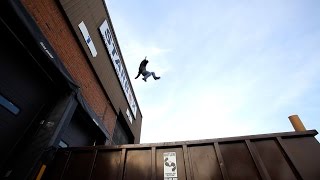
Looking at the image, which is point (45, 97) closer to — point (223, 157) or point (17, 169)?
point (17, 169)

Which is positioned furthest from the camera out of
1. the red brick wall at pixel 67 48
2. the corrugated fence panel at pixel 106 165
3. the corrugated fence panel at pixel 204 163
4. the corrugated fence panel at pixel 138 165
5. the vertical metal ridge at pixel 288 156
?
the red brick wall at pixel 67 48

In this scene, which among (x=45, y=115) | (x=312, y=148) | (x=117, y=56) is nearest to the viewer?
(x=312, y=148)

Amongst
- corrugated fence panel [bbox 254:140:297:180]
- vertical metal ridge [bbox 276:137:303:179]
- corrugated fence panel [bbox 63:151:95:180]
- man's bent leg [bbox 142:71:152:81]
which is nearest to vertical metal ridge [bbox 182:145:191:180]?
corrugated fence panel [bbox 254:140:297:180]

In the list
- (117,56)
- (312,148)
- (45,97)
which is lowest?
(312,148)

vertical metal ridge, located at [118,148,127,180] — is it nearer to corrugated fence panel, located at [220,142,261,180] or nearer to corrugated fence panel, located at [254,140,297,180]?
corrugated fence panel, located at [220,142,261,180]

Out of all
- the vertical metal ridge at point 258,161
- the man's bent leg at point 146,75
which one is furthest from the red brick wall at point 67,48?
the vertical metal ridge at point 258,161

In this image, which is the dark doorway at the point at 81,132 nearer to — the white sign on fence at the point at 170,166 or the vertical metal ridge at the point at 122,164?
the vertical metal ridge at the point at 122,164

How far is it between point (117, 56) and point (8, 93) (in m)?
6.71

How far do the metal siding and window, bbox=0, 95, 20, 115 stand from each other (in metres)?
3.20

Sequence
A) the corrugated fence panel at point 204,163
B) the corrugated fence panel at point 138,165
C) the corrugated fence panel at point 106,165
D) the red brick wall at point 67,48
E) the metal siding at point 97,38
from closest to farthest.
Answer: the corrugated fence panel at point 204,163
the corrugated fence panel at point 138,165
the corrugated fence panel at point 106,165
the red brick wall at point 67,48
the metal siding at point 97,38

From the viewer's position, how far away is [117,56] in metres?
10.2

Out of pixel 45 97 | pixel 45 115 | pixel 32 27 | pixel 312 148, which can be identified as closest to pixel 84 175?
pixel 45 115

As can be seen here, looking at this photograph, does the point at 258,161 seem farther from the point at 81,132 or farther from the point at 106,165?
the point at 81,132

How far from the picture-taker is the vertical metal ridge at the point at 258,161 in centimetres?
358
